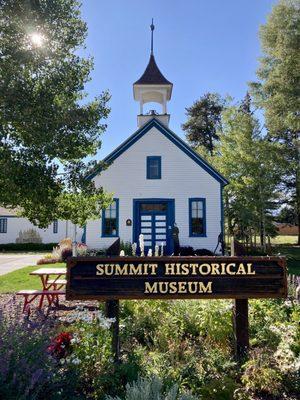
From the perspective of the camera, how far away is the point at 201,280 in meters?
5.09

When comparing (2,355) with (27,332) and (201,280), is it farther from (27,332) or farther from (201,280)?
(201,280)

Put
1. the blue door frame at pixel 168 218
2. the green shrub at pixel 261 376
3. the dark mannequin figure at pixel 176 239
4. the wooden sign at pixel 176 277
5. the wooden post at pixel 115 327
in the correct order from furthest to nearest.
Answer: the blue door frame at pixel 168 218, the dark mannequin figure at pixel 176 239, the wooden sign at pixel 176 277, the wooden post at pixel 115 327, the green shrub at pixel 261 376

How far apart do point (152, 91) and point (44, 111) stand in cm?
1568

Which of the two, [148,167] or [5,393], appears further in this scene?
[148,167]

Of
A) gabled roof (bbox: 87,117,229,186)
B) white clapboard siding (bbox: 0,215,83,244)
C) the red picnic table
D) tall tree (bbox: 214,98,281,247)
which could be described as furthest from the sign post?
white clapboard siding (bbox: 0,215,83,244)

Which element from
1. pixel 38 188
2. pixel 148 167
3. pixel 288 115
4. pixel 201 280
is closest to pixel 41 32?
pixel 38 188

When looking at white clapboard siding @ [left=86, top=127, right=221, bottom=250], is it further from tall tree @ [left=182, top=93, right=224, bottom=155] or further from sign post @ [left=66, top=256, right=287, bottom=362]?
tall tree @ [left=182, top=93, right=224, bottom=155]

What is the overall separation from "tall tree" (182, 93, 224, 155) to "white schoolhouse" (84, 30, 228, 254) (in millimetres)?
32210

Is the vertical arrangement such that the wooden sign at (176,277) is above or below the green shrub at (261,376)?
above

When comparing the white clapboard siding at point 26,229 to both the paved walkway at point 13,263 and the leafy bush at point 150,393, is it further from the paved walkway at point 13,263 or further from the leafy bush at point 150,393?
the leafy bush at point 150,393

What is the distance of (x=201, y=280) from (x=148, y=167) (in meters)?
16.2

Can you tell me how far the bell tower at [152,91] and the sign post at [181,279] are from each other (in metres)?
17.8

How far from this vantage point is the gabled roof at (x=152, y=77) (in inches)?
908

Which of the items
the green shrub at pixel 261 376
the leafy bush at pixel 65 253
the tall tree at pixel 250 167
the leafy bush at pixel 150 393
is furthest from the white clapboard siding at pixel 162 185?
the leafy bush at pixel 150 393
